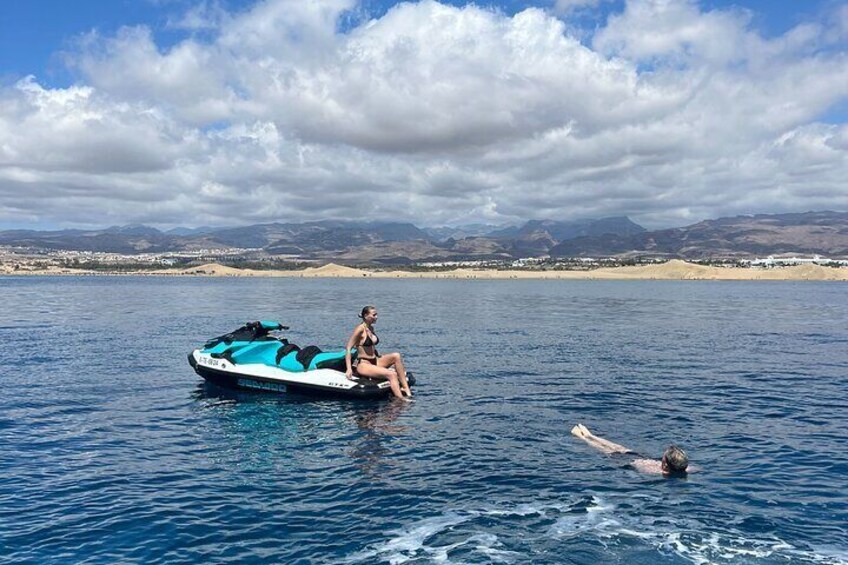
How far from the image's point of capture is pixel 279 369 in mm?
26172

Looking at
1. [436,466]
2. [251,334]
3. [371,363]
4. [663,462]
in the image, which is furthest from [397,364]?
[663,462]

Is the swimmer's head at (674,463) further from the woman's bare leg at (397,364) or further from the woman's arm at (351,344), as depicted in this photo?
the woman's arm at (351,344)

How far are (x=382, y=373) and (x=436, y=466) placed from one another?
843cm

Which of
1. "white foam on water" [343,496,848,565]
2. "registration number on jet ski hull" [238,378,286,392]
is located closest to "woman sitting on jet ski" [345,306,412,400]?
"registration number on jet ski hull" [238,378,286,392]

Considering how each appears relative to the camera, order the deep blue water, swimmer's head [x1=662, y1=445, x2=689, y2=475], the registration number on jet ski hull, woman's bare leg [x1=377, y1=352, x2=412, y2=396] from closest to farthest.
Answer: the deep blue water
swimmer's head [x1=662, y1=445, x2=689, y2=475]
woman's bare leg [x1=377, y1=352, x2=412, y2=396]
the registration number on jet ski hull

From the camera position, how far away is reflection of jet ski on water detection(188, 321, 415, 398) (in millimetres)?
24969

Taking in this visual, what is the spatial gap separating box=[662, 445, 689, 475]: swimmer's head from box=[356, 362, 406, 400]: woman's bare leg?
1148 centimetres

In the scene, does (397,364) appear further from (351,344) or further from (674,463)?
(674,463)

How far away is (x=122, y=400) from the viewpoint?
979 inches

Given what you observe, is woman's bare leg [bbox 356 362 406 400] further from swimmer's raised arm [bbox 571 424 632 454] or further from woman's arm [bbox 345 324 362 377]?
swimmer's raised arm [bbox 571 424 632 454]

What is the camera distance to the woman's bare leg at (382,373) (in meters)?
24.9

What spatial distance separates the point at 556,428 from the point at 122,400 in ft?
56.0

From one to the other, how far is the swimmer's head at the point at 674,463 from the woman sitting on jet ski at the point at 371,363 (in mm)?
11477

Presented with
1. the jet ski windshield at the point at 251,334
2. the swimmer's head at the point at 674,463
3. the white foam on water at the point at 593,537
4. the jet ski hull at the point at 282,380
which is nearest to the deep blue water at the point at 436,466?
the white foam on water at the point at 593,537
